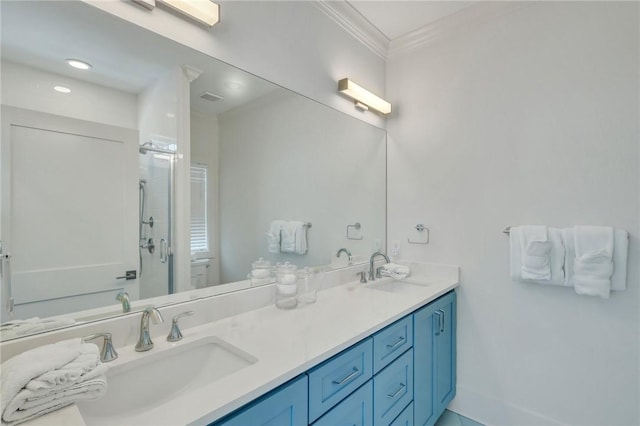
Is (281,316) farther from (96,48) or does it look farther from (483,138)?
(483,138)

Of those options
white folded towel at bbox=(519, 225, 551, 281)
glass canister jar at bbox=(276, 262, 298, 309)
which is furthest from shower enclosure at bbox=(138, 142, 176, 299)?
white folded towel at bbox=(519, 225, 551, 281)

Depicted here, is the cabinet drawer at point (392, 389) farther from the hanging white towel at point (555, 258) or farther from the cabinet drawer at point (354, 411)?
the hanging white towel at point (555, 258)

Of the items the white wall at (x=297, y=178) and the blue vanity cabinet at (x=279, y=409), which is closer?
the blue vanity cabinet at (x=279, y=409)

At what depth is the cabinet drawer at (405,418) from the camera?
139 centimetres

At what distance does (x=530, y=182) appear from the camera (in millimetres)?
1782

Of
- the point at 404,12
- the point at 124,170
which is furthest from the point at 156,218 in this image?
the point at 404,12

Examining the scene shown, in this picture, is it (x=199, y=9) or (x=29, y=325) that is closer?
(x=29, y=325)

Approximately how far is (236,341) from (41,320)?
1.92 feet

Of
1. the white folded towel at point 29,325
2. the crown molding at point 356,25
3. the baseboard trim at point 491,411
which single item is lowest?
the baseboard trim at point 491,411

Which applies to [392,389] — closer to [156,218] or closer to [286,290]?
[286,290]

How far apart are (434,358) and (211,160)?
1.62 metres

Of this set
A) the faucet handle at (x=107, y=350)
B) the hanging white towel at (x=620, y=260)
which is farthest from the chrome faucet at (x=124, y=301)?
the hanging white towel at (x=620, y=260)

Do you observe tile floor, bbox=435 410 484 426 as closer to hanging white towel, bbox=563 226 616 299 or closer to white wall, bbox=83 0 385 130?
hanging white towel, bbox=563 226 616 299

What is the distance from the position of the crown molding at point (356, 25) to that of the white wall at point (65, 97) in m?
1.33
